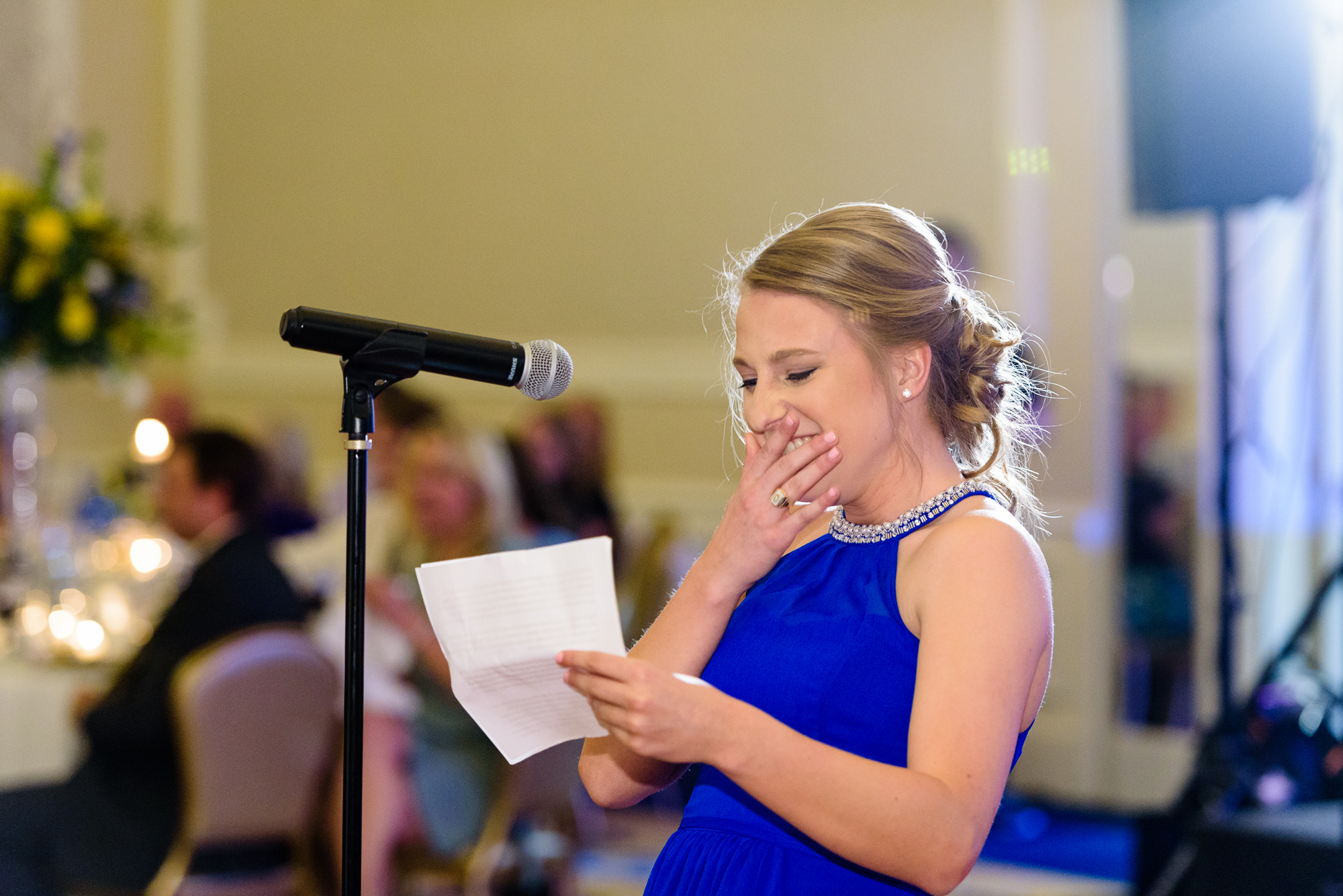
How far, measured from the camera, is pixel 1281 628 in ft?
14.0

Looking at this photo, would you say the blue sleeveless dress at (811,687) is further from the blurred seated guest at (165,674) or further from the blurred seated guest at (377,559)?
the blurred seated guest at (165,674)

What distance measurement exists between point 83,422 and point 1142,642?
18.3 ft

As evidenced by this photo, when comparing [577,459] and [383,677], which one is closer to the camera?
[383,677]

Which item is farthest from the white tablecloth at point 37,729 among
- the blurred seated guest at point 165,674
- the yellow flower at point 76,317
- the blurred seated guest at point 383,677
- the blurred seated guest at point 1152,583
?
the blurred seated guest at point 1152,583

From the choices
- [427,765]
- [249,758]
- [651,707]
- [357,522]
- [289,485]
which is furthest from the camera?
[289,485]

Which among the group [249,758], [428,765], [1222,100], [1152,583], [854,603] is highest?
[1222,100]

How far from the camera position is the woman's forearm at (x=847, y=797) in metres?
1.01

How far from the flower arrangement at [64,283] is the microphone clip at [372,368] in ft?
9.03

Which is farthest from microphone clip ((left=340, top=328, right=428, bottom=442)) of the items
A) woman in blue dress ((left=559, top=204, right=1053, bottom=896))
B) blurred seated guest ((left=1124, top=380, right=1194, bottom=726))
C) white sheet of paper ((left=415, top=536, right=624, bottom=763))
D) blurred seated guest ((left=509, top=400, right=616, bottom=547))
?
blurred seated guest ((left=1124, top=380, right=1194, bottom=726))

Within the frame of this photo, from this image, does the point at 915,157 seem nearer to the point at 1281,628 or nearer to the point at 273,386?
the point at 1281,628

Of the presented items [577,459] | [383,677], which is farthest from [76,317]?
[577,459]

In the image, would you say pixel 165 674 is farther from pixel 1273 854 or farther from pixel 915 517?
pixel 1273 854

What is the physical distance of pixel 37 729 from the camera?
3100mm

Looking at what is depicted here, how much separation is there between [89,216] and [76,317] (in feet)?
1.00
